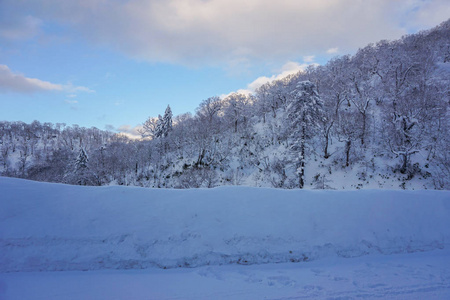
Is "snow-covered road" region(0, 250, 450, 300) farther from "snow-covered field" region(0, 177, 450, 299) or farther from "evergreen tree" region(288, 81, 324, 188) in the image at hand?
"evergreen tree" region(288, 81, 324, 188)

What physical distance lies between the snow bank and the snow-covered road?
1.27ft

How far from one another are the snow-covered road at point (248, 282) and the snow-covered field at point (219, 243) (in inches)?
1.1

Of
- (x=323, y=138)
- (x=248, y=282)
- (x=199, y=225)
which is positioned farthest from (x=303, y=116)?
(x=248, y=282)

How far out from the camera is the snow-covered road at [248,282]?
447cm

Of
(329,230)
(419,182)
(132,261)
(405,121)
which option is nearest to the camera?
(132,261)

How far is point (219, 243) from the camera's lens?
6176mm

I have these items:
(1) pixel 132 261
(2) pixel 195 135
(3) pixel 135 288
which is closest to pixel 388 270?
(3) pixel 135 288

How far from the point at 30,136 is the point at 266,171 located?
134695 millimetres

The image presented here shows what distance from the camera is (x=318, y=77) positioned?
50.6 metres

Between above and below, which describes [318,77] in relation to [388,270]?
above

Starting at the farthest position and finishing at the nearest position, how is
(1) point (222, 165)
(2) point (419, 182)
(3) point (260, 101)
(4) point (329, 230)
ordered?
1. (3) point (260, 101)
2. (1) point (222, 165)
3. (2) point (419, 182)
4. (4) point (329, 230)

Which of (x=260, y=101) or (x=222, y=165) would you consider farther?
(x=260, y=101)

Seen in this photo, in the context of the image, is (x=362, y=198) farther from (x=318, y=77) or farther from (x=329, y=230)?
(x=318, y=77)

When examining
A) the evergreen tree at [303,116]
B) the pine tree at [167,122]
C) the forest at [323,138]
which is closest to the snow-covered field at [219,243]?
the forest at [323,138]
